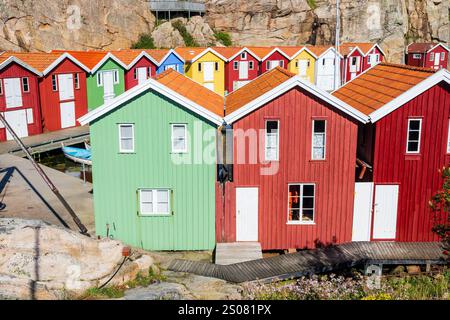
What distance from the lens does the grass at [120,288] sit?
47.0ft

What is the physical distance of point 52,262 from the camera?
583 inches

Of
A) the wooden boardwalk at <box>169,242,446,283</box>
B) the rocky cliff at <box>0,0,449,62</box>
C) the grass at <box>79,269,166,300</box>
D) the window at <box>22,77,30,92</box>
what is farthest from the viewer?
the rocky cliff at <box>0,0,449,62</box>

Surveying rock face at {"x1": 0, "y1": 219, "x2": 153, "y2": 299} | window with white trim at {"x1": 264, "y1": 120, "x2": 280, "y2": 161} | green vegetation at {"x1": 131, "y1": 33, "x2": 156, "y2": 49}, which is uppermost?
green vegetation at {"x1": 131, "y1": 33, "x2": 156, "y2": 49}

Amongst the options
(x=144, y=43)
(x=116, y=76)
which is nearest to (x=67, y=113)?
(x=116, y=76)

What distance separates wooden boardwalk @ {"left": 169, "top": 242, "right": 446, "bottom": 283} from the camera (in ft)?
54.7

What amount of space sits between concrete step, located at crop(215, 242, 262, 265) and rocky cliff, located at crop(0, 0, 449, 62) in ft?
180

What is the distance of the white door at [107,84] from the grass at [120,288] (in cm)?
3097

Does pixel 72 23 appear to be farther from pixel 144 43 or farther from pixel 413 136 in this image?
pixel 413 136

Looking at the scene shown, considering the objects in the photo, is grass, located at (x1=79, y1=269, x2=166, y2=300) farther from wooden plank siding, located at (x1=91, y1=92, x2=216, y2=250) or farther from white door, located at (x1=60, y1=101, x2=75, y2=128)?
white door, located at (x1=60, y1=101, x2=75, y2=128)

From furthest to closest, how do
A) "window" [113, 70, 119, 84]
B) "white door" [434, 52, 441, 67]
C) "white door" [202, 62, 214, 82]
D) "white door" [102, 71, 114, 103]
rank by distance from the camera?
"white door" [434, 52, 441, 67], "white door" [202, 62, 214, 82], "window" [113, 70, 119, 84], "white door" [102, 71, 114, 103]

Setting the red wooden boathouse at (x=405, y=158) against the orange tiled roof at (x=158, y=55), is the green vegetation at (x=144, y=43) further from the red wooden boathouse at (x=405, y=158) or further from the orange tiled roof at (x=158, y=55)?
the red wooden boathouse at (x=405, y=158)

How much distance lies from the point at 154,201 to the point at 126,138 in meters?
2.72

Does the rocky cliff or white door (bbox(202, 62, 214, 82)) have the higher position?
the rocky cliff

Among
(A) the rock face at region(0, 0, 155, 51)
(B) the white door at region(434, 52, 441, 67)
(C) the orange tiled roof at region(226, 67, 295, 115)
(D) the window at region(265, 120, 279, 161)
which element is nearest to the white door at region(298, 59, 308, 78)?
(B) the white door at region(434, 52, 441, 67)
